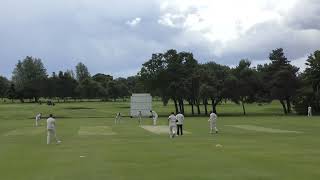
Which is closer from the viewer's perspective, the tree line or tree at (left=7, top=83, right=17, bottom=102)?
the tree line

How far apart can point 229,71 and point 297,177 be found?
102m

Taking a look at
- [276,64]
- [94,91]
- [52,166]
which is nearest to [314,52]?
[276,64]

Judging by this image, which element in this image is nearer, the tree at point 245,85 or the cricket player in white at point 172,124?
the cricket player in white at point 172,124

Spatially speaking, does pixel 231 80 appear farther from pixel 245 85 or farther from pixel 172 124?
pixel 172 124

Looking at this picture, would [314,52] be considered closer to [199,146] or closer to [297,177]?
[199,146]

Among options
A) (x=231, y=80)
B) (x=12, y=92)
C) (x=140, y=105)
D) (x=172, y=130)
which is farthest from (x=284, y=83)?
(x=12, y=92)

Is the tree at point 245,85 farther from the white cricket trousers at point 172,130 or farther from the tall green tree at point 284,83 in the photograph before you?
the white cricket trousers at point 172,130

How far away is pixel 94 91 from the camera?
187625 millimetres

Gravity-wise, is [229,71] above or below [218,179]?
above

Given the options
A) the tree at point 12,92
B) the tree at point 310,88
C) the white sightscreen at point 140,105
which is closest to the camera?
the white sightscreen at point 140,105

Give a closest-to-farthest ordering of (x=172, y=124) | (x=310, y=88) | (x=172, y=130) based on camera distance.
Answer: (x=172, y=124) < (x=172, y=130) < (x=310, y=88)

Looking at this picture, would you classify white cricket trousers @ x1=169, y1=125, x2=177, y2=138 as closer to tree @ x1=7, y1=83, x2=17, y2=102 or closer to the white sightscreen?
the white sightscreen

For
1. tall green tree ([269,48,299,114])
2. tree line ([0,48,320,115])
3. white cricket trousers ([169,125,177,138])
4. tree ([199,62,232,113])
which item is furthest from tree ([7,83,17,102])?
white cricket trousers ([169,125,177,138])

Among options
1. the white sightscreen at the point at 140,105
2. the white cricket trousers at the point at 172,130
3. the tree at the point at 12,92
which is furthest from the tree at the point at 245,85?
the tree at the point at 12,92
